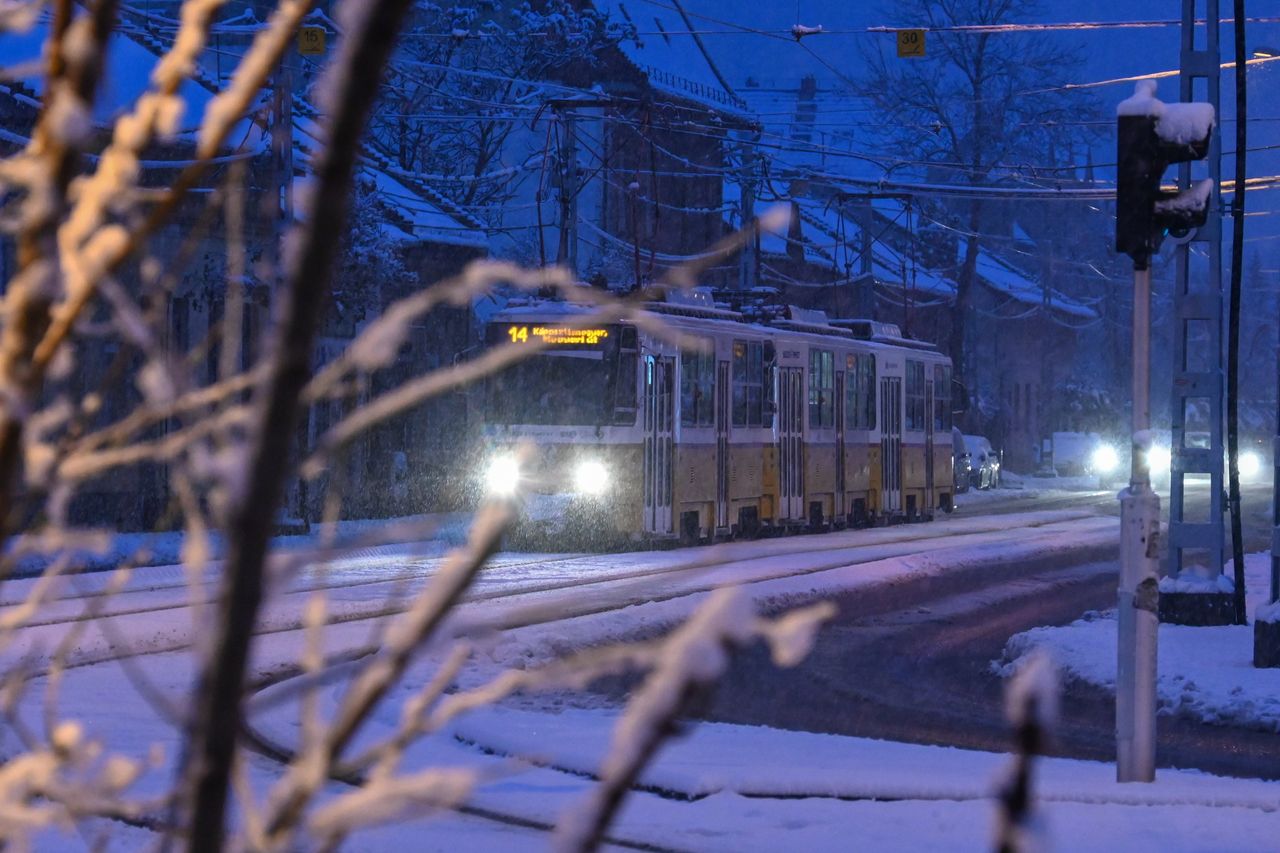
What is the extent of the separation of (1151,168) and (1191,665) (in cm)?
591

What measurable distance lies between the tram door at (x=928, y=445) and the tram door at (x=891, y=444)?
1.55 metres

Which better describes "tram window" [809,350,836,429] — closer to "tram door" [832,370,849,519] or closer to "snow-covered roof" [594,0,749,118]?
"tram door" [832,370,849,519]

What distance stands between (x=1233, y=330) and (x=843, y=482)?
1435cm

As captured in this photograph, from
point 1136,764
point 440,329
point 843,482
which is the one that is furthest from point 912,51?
point 1136,764

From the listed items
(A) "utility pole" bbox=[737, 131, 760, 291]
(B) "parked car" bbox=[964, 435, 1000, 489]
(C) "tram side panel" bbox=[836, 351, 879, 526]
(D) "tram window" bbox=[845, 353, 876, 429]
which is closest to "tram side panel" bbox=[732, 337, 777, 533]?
(C) "tram side panel" bbox=[836, 351, 879, 526]

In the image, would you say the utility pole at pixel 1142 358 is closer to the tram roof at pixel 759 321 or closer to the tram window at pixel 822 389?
the tram roof at pixel 759 321

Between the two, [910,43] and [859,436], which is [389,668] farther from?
[859,436]

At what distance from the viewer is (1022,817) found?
3.80 ft

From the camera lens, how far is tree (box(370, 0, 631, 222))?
150 ft

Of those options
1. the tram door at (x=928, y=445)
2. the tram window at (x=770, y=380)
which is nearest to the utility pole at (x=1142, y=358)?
the tram window at (x=770, y=380)

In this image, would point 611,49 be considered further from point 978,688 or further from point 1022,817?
point 1022,817

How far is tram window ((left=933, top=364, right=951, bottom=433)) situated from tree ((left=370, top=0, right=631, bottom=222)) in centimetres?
1461

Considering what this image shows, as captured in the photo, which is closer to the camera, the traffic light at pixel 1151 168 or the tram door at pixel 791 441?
the traffic light at pixel 1151 168

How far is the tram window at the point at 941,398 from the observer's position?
Result: 34406mm
